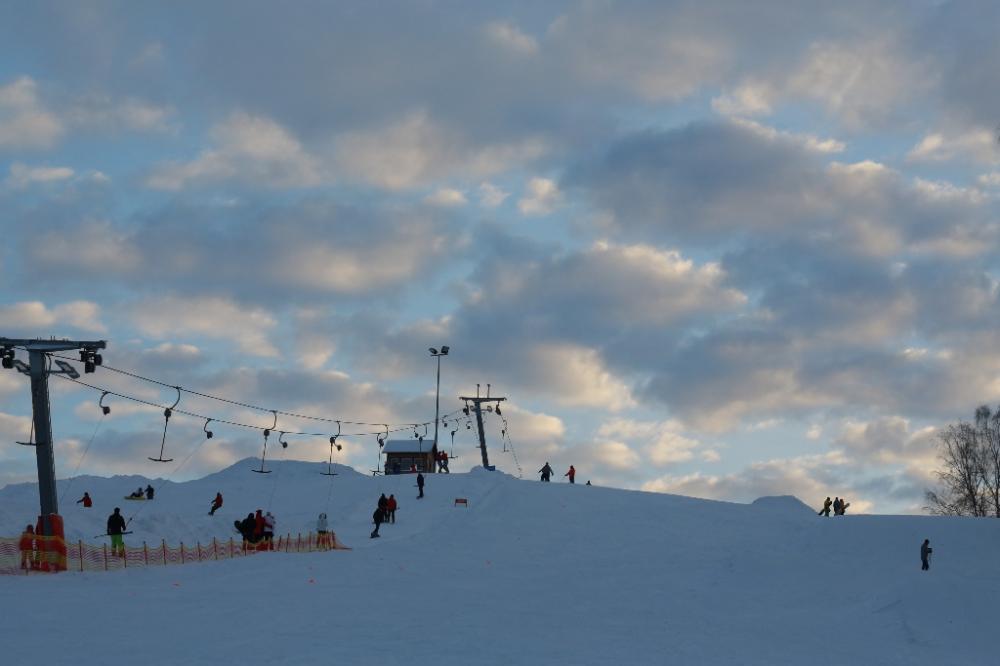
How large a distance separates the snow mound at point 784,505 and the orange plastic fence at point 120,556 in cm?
2455

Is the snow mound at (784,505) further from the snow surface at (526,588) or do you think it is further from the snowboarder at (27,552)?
the snowboarder at (27,552)

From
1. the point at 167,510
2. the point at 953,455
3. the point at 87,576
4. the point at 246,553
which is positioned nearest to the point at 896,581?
the point at 246,553

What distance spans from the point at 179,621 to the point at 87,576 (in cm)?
763

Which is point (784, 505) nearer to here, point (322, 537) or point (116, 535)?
point (322, 537)

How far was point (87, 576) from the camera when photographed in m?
31.6

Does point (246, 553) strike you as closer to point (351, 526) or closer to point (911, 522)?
point (351, 526)

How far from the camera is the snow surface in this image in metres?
24.5

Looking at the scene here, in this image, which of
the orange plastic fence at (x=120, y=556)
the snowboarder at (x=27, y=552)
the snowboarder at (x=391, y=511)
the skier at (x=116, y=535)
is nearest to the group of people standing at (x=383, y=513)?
the snowboarder at (x=391, y=511)

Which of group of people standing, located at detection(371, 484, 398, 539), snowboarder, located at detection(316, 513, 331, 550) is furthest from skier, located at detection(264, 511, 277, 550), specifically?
group of people standing, located at detection(371, 484, 398, 539)

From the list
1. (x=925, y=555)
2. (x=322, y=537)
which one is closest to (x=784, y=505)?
(x=925, y=555)

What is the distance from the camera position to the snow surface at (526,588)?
80.2ft

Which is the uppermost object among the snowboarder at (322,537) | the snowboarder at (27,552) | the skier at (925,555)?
the snowboarder at (27,552)

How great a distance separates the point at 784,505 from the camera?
61188 millimetres

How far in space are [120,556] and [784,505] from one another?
37131mm
